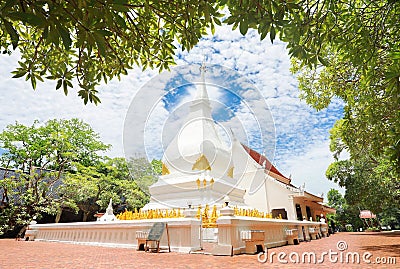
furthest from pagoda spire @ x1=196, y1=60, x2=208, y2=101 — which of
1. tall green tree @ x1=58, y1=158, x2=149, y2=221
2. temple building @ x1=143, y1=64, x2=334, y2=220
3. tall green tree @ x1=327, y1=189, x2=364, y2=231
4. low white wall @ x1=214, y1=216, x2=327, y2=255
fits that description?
tall green tree @ x1=327, y1=189, x2=364, y2=231

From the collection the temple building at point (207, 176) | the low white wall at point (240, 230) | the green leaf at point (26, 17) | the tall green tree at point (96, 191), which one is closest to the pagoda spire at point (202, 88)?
the temple building at point (207, 176)

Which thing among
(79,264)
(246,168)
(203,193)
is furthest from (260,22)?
(246,168)

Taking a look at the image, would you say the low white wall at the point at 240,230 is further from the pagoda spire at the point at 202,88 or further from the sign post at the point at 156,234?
the pagoda spire at the point at 202,88

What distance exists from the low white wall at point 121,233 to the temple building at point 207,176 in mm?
2416

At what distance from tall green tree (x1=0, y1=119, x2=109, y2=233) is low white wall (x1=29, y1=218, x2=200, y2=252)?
10.8 ft

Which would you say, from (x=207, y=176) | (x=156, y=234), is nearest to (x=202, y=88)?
(x=207, y=176)

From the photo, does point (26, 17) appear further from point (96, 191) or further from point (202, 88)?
point (96, 191)

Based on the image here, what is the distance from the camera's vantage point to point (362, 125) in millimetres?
6672

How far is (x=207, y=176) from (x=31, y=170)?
1175 centimetres

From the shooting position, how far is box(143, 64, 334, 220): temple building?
500 inches

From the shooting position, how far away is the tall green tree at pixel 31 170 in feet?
52.7

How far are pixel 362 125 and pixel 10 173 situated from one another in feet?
71.3

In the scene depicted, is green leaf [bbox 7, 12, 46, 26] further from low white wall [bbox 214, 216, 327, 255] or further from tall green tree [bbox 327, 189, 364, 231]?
tall green tree [bbox 327, 189, 364, 231]

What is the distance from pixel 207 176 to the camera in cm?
1293
